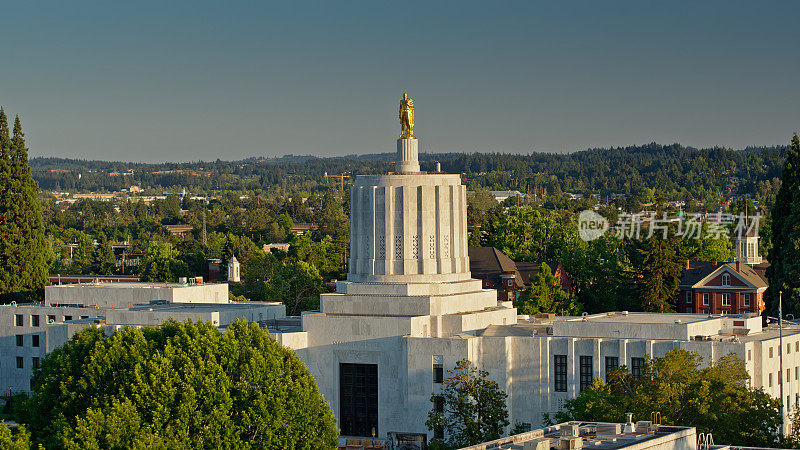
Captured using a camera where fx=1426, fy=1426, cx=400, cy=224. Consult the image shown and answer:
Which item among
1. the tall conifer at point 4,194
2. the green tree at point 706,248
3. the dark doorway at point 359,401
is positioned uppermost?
the tall conifer at point 4,194

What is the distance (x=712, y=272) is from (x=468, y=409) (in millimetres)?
70067

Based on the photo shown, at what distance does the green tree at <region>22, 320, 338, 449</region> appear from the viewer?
63719 millimetres

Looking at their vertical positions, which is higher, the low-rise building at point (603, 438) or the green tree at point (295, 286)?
the green tree at point (295, 286)

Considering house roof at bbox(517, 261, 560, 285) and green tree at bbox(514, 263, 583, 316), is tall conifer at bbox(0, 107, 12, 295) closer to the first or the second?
green tree at bbox(514, 263, 583, 316)

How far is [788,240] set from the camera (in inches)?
4419

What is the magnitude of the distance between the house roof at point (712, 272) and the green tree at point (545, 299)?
15.8m

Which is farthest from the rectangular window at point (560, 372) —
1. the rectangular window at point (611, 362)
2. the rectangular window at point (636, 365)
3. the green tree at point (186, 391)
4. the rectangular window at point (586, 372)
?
the green tree at point (186, 391)

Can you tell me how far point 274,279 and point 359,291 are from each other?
2392 inches

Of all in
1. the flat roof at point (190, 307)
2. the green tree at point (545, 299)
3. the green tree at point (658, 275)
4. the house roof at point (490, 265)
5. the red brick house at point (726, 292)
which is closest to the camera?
the flat roof at point (190, 307)

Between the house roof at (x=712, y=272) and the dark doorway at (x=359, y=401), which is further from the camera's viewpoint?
the house roof at (x=712, y=272)

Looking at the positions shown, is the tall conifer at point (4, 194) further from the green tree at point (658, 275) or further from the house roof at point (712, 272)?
the house roof at point (712, 272)

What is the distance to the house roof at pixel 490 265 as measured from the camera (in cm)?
14975

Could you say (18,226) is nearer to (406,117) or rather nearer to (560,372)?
(406,117)

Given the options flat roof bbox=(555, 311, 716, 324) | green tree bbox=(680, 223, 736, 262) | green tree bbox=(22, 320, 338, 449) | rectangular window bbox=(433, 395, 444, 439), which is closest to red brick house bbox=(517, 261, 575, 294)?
green tree bbox=(680, 223, 736, 262)
